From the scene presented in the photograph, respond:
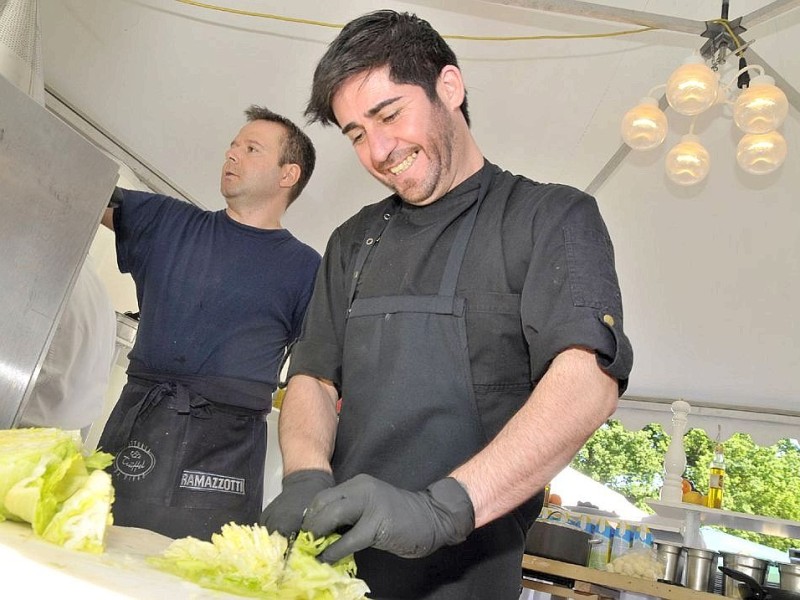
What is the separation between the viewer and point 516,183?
1678 millimetres

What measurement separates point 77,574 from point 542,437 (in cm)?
78

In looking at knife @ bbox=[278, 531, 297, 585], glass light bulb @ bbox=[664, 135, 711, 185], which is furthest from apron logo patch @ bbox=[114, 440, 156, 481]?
glass light bulb @ bbox=[664, 135, 711, 185]

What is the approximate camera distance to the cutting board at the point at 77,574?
640 millimetres

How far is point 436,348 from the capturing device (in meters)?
1.48

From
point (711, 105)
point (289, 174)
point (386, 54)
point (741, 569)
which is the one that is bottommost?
point (741, 569)

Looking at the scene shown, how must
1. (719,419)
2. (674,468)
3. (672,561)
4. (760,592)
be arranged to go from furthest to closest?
(719,419) < (674,468) < (672,561) < (760,592)

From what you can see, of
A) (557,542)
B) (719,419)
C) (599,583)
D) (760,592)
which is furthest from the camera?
(719,419)

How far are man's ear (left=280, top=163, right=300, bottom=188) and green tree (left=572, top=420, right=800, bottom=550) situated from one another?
1997 centimetres

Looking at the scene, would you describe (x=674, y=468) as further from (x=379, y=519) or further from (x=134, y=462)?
(x=379, y=519)

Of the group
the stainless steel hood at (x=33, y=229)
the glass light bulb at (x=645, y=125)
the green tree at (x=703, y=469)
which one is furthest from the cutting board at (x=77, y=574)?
the green tree at (x=703, y=469)

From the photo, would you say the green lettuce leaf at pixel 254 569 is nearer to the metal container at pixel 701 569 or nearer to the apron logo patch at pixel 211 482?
the apron logo patch at pixel 211 482

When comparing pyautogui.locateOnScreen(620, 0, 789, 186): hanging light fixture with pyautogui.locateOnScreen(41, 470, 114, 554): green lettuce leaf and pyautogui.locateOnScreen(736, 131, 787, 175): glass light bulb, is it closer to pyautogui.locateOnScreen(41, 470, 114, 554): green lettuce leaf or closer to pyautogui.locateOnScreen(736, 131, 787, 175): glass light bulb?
pyautogui.locateOnScreen(736, 131, 787, 175): glass light bulb

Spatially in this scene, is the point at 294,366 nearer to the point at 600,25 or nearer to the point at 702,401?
the point at 600,25

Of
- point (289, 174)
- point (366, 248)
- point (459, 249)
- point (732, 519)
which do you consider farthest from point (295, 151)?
point (732, 519)
